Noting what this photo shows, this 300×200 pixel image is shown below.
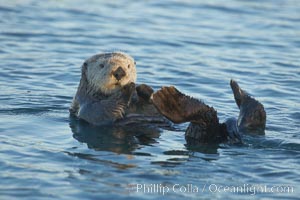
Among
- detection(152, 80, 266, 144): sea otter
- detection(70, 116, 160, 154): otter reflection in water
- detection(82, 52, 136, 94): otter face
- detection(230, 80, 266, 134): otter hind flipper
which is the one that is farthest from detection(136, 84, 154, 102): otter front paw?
detection(230, 80, 266, 134): otter hind flipper

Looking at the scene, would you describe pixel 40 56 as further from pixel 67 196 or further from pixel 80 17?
pixel 67 196

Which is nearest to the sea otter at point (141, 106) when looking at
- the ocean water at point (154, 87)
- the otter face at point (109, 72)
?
the otter face at point (109, 72)

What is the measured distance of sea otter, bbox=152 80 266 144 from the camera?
7.05 meters

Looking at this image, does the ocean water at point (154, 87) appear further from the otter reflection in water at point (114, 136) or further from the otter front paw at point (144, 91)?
the otter front paw at point (144, 91)

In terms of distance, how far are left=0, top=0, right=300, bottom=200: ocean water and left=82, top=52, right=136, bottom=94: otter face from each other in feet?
1.75

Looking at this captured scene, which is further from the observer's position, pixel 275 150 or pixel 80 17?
pixel 80 17

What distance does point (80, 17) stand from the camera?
49.1 ft

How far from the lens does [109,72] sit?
27.3 feet

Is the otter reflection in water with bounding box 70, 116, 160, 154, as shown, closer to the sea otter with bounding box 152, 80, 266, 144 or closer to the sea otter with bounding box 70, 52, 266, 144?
the sea otter with bounding box 70, 52, 266, 144

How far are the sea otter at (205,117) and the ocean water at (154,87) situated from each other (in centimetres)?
18

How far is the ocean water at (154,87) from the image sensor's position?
638 centimetres

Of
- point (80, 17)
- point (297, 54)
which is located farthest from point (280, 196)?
point (80, 17)

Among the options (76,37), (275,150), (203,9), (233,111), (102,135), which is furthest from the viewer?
(203,9)

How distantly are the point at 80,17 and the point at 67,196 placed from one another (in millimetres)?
9297
